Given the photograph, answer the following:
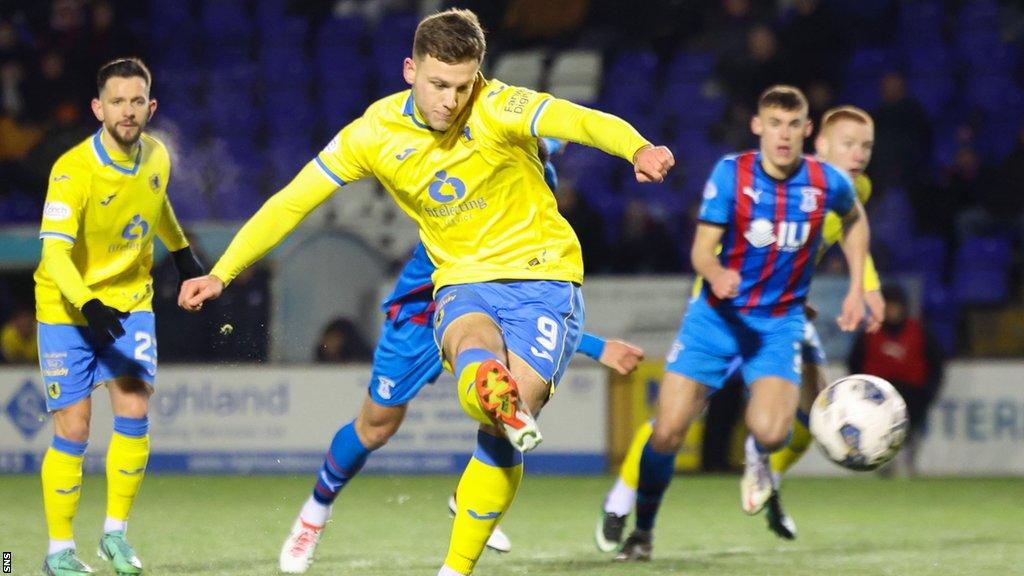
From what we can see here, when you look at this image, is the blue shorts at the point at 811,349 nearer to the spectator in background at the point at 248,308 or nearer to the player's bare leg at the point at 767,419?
the player's bare leg at the point at 767,419

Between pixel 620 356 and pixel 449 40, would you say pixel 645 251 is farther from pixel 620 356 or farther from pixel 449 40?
pixel 449 40

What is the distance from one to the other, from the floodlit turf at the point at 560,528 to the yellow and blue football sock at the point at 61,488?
222mm

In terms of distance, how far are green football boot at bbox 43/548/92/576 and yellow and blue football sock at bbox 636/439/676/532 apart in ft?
7.52

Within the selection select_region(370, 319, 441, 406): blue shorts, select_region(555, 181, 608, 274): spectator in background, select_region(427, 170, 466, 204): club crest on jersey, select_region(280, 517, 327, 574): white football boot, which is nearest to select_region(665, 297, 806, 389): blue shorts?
select_region(370, 319, 441, 406): blue shorts

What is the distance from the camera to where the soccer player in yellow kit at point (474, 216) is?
15.9 feet

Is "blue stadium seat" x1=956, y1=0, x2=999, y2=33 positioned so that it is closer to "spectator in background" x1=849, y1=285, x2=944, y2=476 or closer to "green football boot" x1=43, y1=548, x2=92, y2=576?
"spectator in background" x1=849, y1=285, x2=944, y2=476

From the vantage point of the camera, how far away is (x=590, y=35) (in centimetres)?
1451

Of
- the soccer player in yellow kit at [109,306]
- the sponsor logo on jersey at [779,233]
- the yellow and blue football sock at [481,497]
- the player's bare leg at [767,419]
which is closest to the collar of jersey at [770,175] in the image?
the sponsor logo on jersey at [779,233]

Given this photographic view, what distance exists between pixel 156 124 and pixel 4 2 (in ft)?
7.28

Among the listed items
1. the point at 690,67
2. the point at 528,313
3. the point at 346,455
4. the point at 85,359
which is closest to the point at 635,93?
the point at 690,67

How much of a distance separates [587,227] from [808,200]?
5.21 meters

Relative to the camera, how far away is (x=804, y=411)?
7.43m

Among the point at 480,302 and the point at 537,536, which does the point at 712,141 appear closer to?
the point at 537,536

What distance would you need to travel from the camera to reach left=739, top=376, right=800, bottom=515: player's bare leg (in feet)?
21.4
